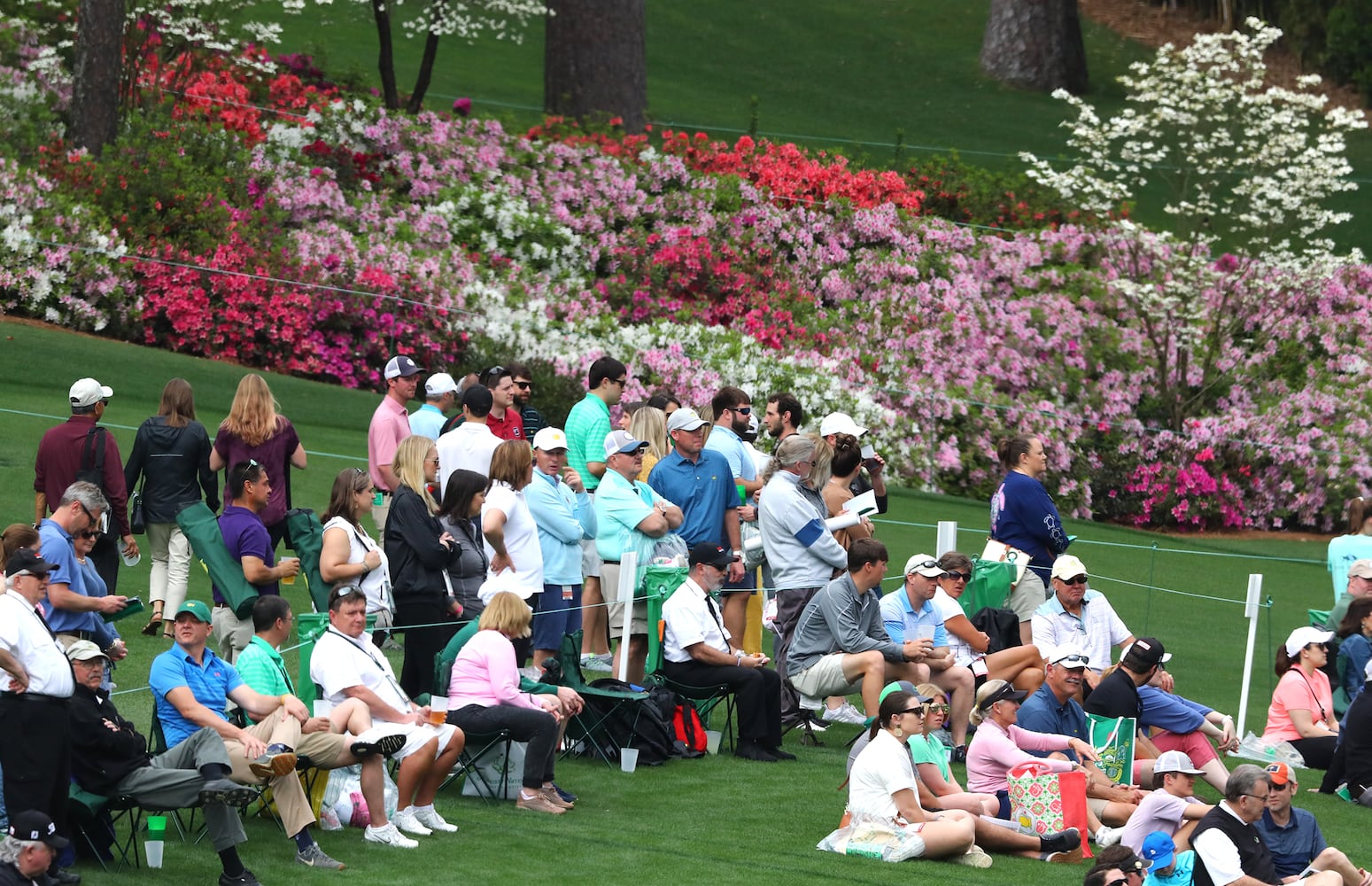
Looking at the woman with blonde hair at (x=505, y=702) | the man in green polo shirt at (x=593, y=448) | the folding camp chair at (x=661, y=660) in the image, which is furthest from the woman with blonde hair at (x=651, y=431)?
the woman with blonde hair at (x=505, y=702)

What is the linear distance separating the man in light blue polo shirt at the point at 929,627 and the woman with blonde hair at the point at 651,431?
1.99 m

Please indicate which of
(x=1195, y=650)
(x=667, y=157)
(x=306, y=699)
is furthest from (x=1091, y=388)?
(x=306, y=699)

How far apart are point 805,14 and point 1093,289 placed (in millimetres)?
26352

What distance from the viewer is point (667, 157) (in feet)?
84.0

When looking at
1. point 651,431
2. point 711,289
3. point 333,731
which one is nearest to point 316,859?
point 333,731

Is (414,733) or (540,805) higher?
(414,733)

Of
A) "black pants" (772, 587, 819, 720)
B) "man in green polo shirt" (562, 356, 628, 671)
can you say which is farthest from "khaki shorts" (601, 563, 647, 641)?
"black pants" (772, 587, 819, 720)

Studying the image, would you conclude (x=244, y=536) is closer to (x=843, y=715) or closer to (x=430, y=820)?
(x=430, y=820)

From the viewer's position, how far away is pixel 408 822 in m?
8.73

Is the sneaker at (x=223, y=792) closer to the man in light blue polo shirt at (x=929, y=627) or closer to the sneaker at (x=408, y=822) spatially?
the sneaker at (x=408, y=822)

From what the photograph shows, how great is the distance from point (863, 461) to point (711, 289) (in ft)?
39.0

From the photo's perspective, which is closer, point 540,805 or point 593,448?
point 540,805

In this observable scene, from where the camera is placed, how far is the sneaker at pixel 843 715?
1221 centimetres

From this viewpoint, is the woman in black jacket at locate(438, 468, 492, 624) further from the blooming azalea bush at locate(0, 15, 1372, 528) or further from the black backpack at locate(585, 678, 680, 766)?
the blooming azalea bush at locate(0, 15, 1372, 528)
